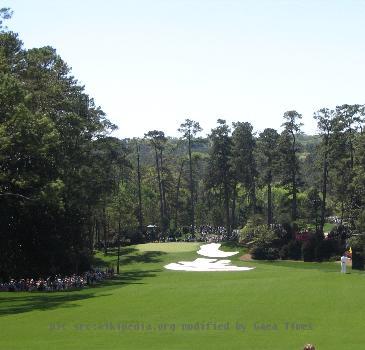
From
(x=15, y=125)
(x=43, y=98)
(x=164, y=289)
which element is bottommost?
(x=164, y=289)

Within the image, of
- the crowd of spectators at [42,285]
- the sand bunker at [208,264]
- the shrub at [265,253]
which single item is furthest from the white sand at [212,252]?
the crowd of spectators at [42,285]

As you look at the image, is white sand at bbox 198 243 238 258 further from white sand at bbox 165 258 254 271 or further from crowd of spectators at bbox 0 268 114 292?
crowd of spectators at bbox 0 268 114 292

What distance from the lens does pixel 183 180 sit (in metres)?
144

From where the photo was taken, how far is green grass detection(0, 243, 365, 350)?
18.4m

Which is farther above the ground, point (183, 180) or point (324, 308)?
point (183, 180)

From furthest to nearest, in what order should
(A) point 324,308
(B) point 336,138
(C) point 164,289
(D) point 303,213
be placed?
1. (D) point 303,213
2. (B) point 336,138
3. (C) point 164,289
4. (A) point 324,308

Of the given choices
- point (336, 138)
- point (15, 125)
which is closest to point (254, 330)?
point (15, 125)

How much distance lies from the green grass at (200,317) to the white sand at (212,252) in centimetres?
3455

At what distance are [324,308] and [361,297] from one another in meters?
3.74

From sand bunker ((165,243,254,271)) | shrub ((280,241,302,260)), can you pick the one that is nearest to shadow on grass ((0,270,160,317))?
sand bunker ((165,243,254,271))

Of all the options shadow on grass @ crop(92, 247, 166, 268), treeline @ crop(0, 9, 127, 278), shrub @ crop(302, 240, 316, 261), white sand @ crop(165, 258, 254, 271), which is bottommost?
white sand @ crop(165, 258, 254, 271)

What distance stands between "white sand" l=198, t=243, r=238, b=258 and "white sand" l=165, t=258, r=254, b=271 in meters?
3.69

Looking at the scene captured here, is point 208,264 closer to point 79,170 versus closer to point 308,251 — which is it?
point 308,251

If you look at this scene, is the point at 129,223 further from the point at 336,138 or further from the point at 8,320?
the point at 8,320
